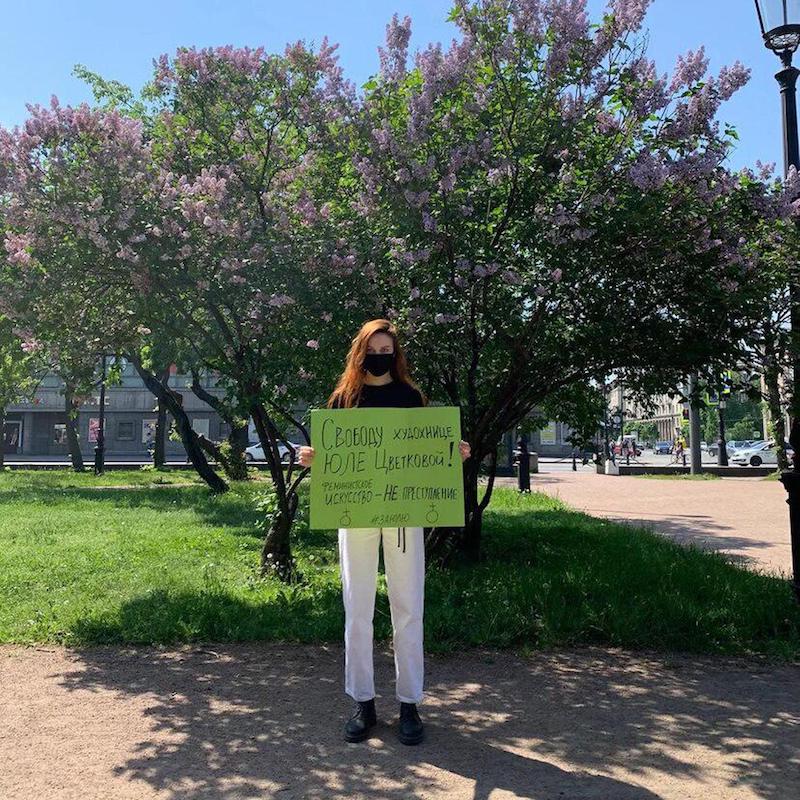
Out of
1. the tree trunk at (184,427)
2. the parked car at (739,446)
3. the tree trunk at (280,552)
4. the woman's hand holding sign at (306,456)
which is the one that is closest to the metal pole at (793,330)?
the woman's hand holding sign at (306,456)

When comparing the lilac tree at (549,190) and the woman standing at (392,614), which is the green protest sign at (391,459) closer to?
the woman standing at (392,614)

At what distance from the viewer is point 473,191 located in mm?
6004

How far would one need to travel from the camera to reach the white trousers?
382cm

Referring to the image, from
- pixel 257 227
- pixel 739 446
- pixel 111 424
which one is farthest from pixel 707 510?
pixel 111 424

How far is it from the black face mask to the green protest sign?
25cm

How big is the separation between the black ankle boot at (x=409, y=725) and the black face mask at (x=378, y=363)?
5.41 ft

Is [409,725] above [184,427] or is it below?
below

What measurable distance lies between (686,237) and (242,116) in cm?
391

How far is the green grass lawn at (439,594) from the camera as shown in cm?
566

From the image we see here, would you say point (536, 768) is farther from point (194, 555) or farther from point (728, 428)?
point (728, 428)

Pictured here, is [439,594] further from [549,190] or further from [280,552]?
[549,190]

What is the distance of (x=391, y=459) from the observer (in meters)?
4.02

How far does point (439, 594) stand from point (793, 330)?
11.6 feet

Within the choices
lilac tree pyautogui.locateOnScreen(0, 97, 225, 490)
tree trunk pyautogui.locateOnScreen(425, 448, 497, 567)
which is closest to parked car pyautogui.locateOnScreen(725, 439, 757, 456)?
tree trunk pyautogui.locateOnScreen(425, 448, 497, 567)
